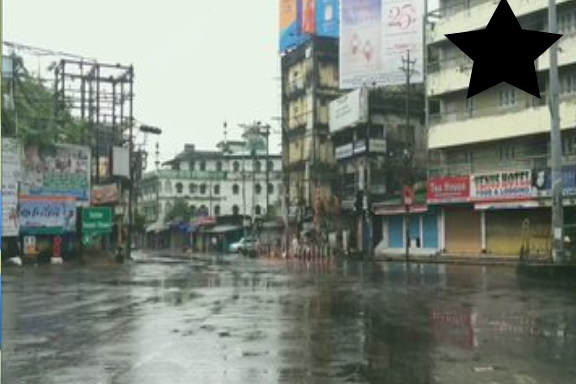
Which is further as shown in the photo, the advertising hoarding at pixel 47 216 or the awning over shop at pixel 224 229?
the awning over shop at pixel 224 229

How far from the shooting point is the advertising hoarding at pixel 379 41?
57844mm

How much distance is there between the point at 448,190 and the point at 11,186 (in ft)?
80.5

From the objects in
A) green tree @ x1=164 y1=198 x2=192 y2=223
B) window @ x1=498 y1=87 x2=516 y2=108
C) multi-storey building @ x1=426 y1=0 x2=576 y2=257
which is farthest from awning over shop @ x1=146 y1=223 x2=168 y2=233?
window @ x1=498 y1=87 x2=516 y2=108

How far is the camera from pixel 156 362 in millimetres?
10172

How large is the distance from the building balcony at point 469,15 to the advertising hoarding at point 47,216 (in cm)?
2265

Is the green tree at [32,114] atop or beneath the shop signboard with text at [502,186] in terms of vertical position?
atop

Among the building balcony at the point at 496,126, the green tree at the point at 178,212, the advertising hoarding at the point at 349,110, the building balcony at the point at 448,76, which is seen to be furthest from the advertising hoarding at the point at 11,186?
the green tree at the point at 178,212

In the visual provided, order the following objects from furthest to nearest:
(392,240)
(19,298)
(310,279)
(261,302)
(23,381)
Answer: (392,240), (310,279), (19,298), (261,302), (23,381)

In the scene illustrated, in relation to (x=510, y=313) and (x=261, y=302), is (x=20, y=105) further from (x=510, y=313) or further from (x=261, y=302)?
(x=510, y=313)

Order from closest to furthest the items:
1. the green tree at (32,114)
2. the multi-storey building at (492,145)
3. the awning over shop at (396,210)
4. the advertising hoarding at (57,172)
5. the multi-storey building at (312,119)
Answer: the green tree at (32,114) → the multi-storey building at (492,145) → the advertising hoarding at (57,172) → the awning over shop at (396,210) → the multi-storey building at (312,119)

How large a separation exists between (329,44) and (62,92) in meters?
25.8

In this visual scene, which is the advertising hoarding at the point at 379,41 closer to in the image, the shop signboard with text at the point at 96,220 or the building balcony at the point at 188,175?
the shop signboard with text at the point at 96,220

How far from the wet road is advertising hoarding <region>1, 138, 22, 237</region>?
56.3ft

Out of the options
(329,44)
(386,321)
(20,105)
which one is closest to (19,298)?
(386,321)
